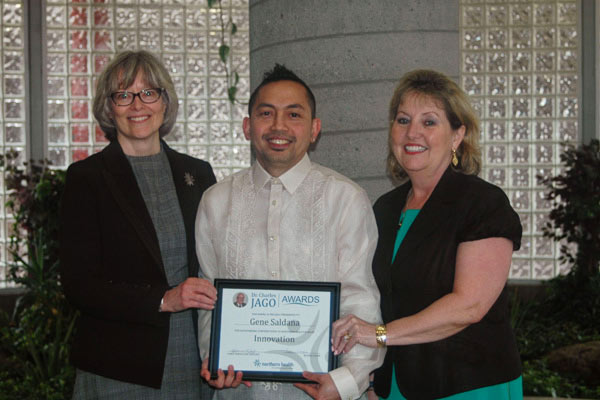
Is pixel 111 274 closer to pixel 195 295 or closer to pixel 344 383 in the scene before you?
pixel 195 295

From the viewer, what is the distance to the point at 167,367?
2.72 metres

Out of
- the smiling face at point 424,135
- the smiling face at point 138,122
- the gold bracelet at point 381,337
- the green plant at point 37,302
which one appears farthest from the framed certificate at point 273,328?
the green plant at point 37,302

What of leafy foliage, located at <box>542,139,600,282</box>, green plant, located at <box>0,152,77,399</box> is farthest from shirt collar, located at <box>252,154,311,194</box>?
leafy foliage, located at <box>542,139,600,282</box>

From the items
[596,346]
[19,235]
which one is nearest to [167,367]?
[596,346]

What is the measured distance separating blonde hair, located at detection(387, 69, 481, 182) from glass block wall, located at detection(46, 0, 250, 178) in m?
4.99

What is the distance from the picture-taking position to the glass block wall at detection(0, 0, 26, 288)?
738 centimetres

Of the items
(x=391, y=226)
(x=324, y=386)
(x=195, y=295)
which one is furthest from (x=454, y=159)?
(x=195, y=295)

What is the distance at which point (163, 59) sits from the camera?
24.9ft

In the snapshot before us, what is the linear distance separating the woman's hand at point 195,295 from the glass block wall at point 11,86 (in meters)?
5.46

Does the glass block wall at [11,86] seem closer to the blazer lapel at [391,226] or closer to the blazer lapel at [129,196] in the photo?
the blazer lapel at [129,196]

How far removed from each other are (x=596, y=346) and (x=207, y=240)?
13.3 ft

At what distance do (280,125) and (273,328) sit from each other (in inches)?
27.9

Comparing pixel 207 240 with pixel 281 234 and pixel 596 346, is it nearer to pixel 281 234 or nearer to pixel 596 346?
pixel 281 234

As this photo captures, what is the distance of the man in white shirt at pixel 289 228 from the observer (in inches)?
99.3
